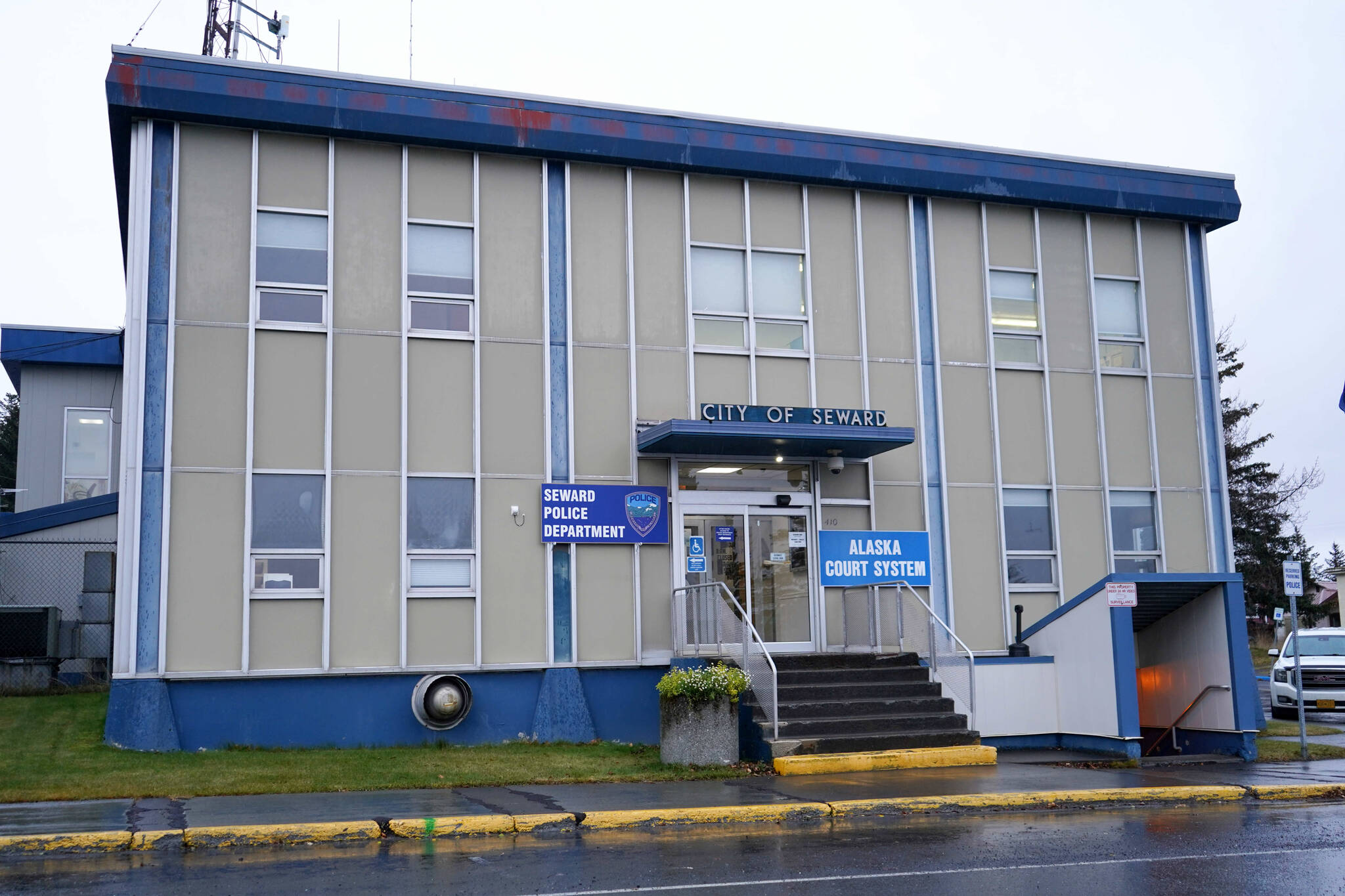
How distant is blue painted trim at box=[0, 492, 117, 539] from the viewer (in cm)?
2273

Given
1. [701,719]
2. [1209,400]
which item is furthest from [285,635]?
[1209,400]

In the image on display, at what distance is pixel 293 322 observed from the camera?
17078mm

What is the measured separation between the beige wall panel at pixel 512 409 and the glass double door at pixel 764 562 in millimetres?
2542

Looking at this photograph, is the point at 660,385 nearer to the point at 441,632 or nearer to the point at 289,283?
the point at 441,632

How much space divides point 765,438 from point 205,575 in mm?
7903

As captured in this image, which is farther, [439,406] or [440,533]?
[439,406]

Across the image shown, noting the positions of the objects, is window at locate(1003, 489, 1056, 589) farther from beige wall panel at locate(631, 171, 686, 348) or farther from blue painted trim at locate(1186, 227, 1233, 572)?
beige wall panel at locate(631, 171, 686, 348)

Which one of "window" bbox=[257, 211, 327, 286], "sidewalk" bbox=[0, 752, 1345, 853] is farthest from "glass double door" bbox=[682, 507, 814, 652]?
"window" bbox=[257, 211, 327, 286]

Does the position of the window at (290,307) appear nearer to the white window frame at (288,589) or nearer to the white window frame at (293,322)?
the white window frame at (293,322)

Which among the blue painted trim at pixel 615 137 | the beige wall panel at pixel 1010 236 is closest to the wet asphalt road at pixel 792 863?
the blue painted trim at pixel 615 137

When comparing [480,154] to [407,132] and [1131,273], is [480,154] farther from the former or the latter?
[1131,273]

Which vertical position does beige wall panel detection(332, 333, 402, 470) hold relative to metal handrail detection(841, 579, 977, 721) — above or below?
above

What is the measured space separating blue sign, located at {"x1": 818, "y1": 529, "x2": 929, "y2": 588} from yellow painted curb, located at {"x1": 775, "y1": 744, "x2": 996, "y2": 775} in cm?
395

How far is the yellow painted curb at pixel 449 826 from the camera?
10570 millimetres
